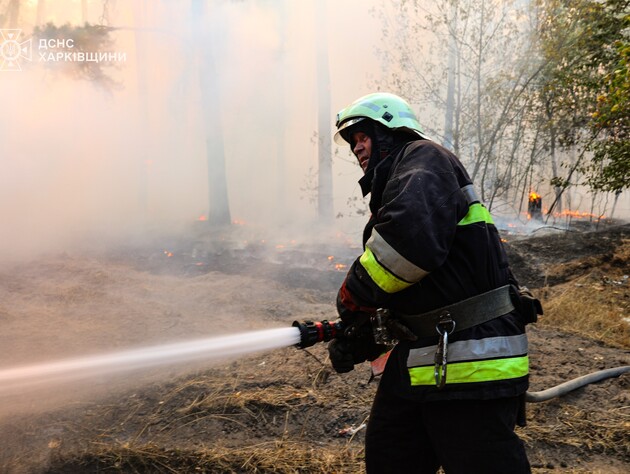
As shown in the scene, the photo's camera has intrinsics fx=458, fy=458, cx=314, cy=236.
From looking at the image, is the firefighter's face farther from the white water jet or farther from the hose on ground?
the hose on ground

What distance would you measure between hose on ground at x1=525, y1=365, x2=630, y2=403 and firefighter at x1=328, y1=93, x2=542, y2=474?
1469mm

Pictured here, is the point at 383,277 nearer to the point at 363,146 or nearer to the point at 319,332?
the point at 319,332

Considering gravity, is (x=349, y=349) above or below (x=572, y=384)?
above

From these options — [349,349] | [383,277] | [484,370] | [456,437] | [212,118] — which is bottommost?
[456,437]

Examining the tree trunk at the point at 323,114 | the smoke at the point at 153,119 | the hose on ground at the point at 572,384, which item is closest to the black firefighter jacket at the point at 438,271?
the hose on ground at the point at 572,384

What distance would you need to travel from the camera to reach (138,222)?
608 inches

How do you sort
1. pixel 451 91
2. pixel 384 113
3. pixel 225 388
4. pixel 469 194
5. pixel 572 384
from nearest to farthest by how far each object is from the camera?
pixel 469 194 → pixel 384 113 → pixel 572 384 → pixel 225 388 → pixel 451 91

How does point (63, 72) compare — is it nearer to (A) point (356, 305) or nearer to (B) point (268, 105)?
(B) point (268, 105)

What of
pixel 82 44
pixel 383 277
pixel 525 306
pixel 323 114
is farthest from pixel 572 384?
pixel 82 44

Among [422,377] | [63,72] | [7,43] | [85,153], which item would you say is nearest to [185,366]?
[422,377]

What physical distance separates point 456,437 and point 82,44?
47.3ft

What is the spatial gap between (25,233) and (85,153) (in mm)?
7430

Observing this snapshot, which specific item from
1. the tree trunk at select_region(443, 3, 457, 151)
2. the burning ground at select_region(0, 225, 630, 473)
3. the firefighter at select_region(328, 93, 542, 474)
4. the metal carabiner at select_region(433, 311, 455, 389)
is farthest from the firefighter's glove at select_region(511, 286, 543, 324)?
the tree trunk at select_region(443, 3, 457, 151)

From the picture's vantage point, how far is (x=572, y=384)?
3.54 m
